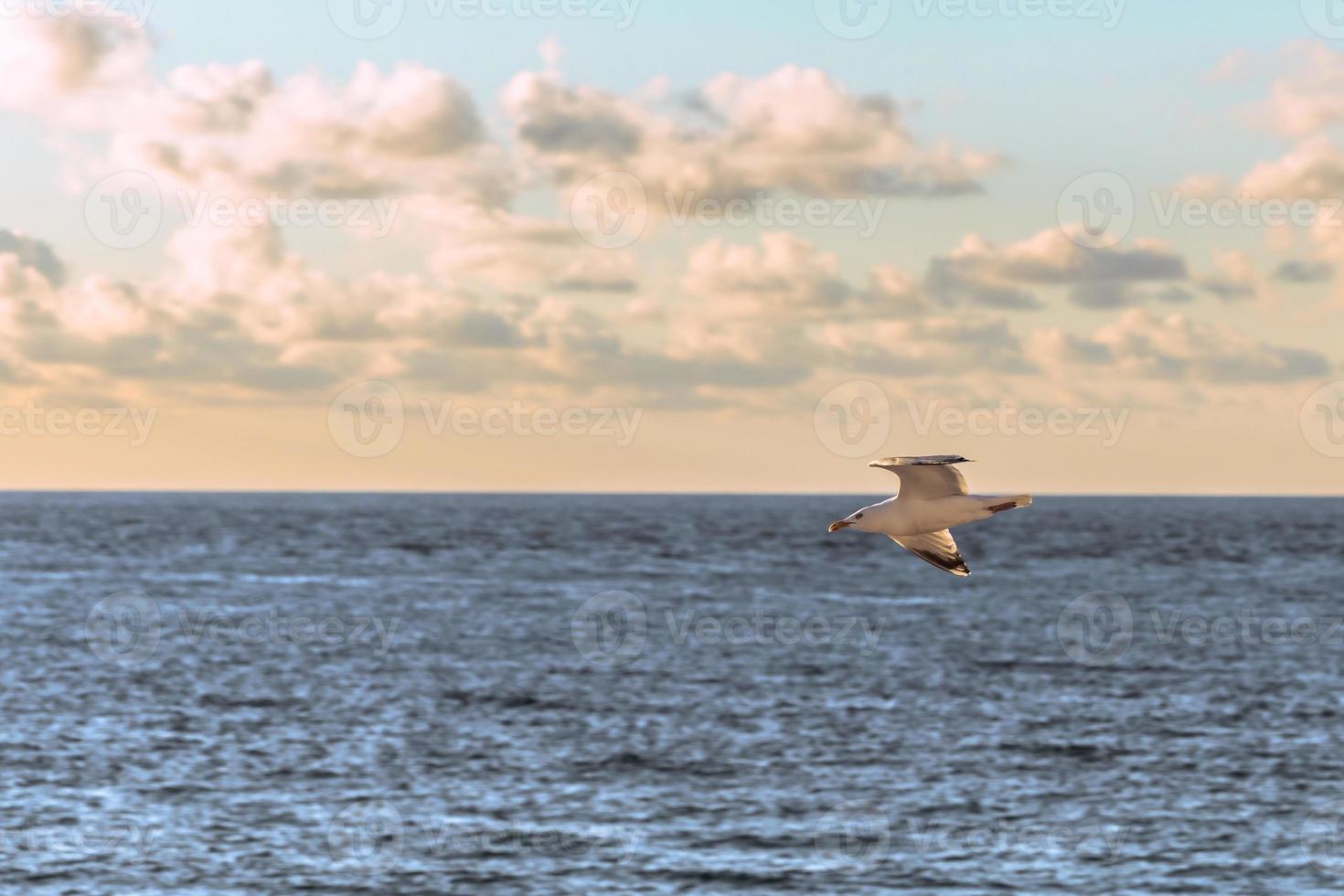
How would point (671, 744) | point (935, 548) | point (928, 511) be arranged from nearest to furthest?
point (928, 511) < point (935, 548) < point (671, 744)

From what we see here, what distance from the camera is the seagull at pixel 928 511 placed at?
1636 centimetres

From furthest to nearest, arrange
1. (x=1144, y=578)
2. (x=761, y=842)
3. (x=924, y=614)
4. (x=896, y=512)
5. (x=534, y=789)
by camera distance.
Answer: (x=1144, y=578), (x=924, y=614), (x=534, y=789), (x=761, y=842), (x=896, y=512)

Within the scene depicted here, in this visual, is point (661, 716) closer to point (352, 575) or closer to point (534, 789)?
point (534, 789)

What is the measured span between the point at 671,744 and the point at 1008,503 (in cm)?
6040

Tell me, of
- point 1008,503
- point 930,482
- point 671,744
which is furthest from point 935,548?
point 671,744

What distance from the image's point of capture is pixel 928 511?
16734 mm

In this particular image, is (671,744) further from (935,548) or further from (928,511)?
(928,511)

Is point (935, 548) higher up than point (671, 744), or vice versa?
point (935, 548)

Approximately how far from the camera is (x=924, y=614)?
12525 centimetres

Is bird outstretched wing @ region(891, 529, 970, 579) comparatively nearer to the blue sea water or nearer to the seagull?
the seagull

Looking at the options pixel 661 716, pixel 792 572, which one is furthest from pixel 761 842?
pixel 792 572

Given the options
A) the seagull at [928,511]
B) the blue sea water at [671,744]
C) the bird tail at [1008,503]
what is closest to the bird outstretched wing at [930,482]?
the seagull at [928,511]

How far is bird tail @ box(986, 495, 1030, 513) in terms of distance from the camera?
545 inches

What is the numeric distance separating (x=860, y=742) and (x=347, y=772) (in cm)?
2435
